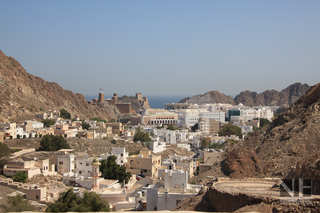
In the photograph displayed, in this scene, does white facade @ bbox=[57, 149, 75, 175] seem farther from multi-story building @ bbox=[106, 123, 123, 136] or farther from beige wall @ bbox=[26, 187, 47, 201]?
multi-story building @ bbox=[106, 123, 123, 136]

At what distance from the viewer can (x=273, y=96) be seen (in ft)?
452

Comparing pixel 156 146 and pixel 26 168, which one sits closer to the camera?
pixel 26 168

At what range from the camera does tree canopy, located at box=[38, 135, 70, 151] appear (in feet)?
92.8

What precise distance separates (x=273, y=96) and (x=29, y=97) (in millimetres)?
99992

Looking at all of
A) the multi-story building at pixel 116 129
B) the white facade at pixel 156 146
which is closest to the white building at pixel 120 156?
the white facade at pixel 156 146

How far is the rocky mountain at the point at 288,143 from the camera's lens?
646 inches

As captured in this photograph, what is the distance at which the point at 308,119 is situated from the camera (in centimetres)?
1917

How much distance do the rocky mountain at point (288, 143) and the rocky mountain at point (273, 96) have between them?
110842 millimetres

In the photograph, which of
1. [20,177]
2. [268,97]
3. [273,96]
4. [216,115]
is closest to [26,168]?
[20,177]

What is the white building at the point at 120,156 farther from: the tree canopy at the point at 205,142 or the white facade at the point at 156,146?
the tree canopy at the point at 205,142

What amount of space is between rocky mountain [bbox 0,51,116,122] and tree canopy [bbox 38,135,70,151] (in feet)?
33.2

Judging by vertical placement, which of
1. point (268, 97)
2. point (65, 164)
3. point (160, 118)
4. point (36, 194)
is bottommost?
point (36, 194)

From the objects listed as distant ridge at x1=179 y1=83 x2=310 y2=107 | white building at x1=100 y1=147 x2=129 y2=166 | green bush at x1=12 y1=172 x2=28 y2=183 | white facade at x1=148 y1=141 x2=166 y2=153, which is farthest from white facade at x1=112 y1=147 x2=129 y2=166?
distant ridge at x1=179 y1=83 x2=310 y2=107

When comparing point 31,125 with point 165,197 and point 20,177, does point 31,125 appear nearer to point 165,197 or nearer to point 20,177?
point 20,177
